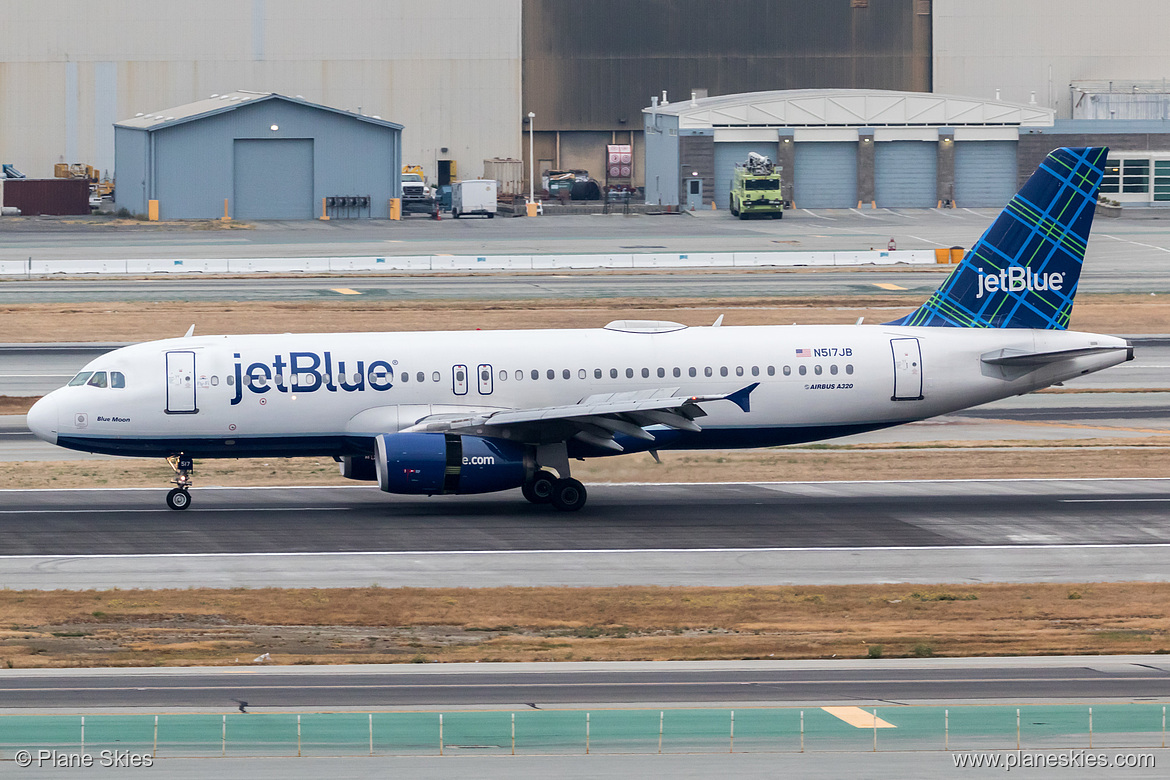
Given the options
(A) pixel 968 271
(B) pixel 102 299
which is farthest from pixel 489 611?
(B) pixel 102 299

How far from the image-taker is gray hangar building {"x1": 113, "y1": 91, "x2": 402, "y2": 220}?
12069cm

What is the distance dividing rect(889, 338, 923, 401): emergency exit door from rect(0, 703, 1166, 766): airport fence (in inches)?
714

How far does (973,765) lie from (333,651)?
37.3ft

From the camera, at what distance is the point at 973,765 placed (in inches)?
813

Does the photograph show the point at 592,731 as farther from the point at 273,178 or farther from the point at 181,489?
the point at 273,178

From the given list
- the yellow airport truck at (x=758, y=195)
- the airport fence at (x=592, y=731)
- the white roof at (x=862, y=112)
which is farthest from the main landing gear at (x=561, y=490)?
the white roof at (x=862, y=112)

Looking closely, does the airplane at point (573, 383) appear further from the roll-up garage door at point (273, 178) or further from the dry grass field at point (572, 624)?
the roll-up garage door at point (273, 178)

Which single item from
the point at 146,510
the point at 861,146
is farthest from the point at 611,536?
the point at 861,146

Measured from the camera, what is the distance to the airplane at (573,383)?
124 feet

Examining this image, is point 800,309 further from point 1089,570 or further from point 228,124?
point 228,124

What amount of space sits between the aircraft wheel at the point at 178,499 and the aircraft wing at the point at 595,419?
20.7 feet

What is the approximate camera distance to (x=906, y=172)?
434ft

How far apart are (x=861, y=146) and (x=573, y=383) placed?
96.7 metres

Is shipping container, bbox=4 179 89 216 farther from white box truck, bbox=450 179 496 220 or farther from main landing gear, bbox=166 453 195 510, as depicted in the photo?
main landing gear, bbox=166 453 195 510
